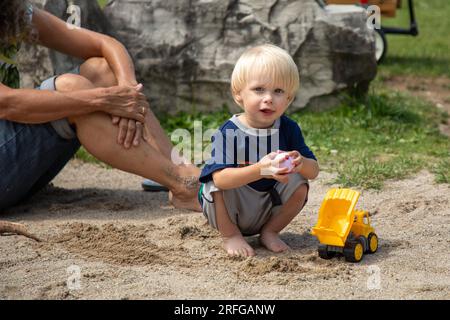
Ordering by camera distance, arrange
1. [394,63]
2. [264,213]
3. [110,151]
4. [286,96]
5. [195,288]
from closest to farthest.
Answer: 1. [195,288]
2. [286,96]
3. [264,213]
4. [110,151]
5. [394,63]

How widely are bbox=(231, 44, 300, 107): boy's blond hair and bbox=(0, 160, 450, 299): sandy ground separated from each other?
640 mm

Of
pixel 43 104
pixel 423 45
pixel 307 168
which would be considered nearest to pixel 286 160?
pixel 307 168

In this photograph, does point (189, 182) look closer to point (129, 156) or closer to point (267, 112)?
point (129, 156)

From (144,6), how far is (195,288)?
3070mm

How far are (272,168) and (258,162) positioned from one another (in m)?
0.12

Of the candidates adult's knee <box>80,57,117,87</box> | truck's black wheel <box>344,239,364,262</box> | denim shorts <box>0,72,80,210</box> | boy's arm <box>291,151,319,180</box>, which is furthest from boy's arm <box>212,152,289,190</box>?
adult's knee <box>80,57,117,87</box>

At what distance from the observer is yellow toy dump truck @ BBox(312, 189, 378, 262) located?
3021 millimetres

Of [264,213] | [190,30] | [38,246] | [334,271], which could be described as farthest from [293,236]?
[190,30]

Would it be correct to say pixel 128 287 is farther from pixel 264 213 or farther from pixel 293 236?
pixel 293 236

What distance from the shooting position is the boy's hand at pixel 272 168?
282 cm

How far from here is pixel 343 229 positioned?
9.87 ft

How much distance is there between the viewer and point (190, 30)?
5.47 m

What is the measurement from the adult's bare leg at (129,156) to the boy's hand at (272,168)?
1088 millimetres

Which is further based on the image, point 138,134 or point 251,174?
point 138,134
